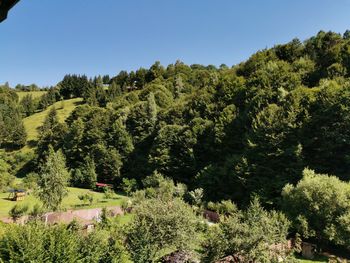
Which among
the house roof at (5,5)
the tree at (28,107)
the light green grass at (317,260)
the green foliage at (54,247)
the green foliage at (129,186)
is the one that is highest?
the tree at (28,107)

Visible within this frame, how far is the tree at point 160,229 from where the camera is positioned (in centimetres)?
1989

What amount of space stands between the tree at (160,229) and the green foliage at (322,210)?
1104 centimetres

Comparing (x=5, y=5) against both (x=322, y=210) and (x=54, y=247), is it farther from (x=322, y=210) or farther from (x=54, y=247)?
(x=322, y=210)

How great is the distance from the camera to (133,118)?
73438 millimetres

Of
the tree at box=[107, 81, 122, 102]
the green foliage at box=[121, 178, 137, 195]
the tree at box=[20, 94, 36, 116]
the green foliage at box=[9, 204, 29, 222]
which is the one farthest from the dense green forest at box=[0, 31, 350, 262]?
the tree at box=[20, 94, 36, 116]

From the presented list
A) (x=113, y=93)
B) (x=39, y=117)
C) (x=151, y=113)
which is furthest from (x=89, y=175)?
(x=39, y=117)

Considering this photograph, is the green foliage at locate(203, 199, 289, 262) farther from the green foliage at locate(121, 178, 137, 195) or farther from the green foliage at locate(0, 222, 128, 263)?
the green foliage at locate(121, 178, 137, 195)

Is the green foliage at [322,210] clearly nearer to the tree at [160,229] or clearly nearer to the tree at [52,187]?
the tree at [160,229]

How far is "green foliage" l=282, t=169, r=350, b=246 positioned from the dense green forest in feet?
0.28

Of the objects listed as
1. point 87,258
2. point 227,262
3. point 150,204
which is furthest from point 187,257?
point 87,258

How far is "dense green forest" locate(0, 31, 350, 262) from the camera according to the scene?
20.8 m

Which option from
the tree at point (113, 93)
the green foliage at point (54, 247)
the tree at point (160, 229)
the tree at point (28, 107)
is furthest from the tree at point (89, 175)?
the tree at point (28, 107)

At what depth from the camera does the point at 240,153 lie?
162ft

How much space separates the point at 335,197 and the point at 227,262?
38.9ft
